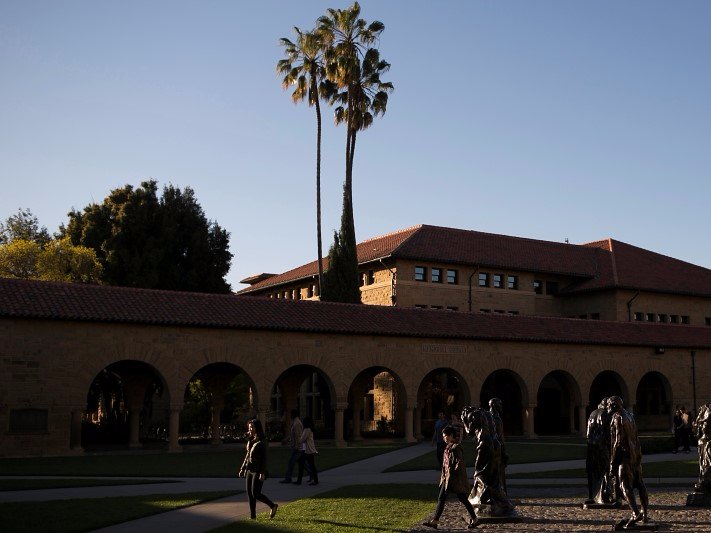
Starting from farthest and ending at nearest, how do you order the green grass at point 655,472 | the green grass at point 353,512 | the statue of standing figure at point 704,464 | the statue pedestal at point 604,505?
the green grass at point 655,472 < the statue of standing figure at point 704,464 < the statue pedestal at point 604,505 < the green grass at point 353,512

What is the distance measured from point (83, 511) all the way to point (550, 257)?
46.9 metres

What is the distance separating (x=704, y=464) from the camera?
53.7 feet

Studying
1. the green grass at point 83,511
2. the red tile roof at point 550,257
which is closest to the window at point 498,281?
the red tile roof at point 550,257

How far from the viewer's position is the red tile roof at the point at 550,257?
53.0 m

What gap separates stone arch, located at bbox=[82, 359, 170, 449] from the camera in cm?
3400

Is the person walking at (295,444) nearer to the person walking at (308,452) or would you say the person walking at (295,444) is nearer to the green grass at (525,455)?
the person walking at (308,452)

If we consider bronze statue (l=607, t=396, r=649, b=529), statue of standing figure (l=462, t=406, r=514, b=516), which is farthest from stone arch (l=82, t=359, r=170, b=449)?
A: bronze statue (l=607, t=396, r=649, b=529)

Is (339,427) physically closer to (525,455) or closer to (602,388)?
(525,455)

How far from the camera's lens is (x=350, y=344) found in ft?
114

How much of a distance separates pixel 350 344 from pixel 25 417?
41.2 feet

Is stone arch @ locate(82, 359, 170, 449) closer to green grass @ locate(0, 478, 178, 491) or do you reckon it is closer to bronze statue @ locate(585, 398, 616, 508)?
green grass @ locate(0, 478, 178, 491)

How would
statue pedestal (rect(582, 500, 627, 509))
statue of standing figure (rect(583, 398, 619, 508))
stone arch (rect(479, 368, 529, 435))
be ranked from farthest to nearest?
stone arch (rect(479, 368, 529, 435))
statue of standing figure (rect(583, 398, 619, 508))
statue pedestal (rect(582, 500, 627, 509))

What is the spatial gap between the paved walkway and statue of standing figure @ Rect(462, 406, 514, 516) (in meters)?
3.91

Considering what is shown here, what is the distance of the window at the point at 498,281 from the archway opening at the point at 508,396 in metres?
8.75
